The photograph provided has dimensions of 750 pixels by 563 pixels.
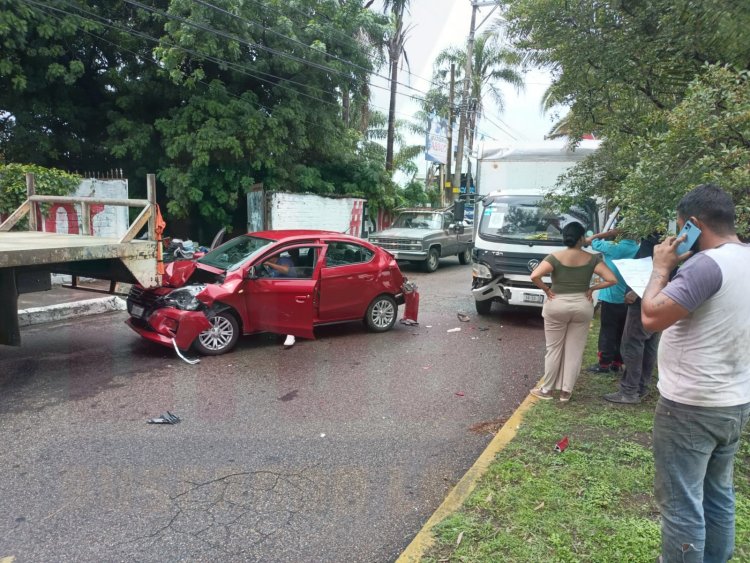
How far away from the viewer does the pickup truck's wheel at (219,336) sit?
6609 mm

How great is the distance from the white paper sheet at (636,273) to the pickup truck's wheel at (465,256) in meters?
14.4

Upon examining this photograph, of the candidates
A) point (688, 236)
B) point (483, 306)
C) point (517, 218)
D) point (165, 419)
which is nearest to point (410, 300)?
point (483, 306)

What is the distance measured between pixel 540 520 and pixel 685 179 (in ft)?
8.77

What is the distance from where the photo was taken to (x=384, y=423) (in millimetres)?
4836

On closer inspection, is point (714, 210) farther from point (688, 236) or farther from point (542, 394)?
point (542, 394)

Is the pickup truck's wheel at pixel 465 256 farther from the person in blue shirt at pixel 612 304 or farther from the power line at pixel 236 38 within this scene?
the person in blue shirt at pixel 612 304

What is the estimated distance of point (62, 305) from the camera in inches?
345

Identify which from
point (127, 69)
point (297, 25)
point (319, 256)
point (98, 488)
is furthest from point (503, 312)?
point (127, 69)

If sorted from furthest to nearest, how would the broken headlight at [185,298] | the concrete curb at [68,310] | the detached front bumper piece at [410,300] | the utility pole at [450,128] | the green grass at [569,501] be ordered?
the utility pole at [450,128]
the detached front bumper piece at [410,300]
the concrete curb at [68,310]
the broken headlight at [185,298]
the green grass at [569,501]

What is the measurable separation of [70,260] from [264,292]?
7.42ft

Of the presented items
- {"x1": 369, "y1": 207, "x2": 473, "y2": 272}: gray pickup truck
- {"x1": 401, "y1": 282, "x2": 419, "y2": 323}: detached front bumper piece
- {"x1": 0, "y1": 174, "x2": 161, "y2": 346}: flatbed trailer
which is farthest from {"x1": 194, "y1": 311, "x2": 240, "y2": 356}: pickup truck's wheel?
{"x1": 369, "y1": 207, "x2": 473, "y2": 272}: gray pickup truck

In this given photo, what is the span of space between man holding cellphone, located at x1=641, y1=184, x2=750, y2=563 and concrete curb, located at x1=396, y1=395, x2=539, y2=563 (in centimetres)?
117

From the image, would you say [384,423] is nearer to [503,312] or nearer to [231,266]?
[231,266]

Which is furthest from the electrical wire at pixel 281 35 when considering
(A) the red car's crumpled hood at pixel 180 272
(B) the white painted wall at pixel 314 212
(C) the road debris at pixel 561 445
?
(C) the road debris at pixel 561 445
